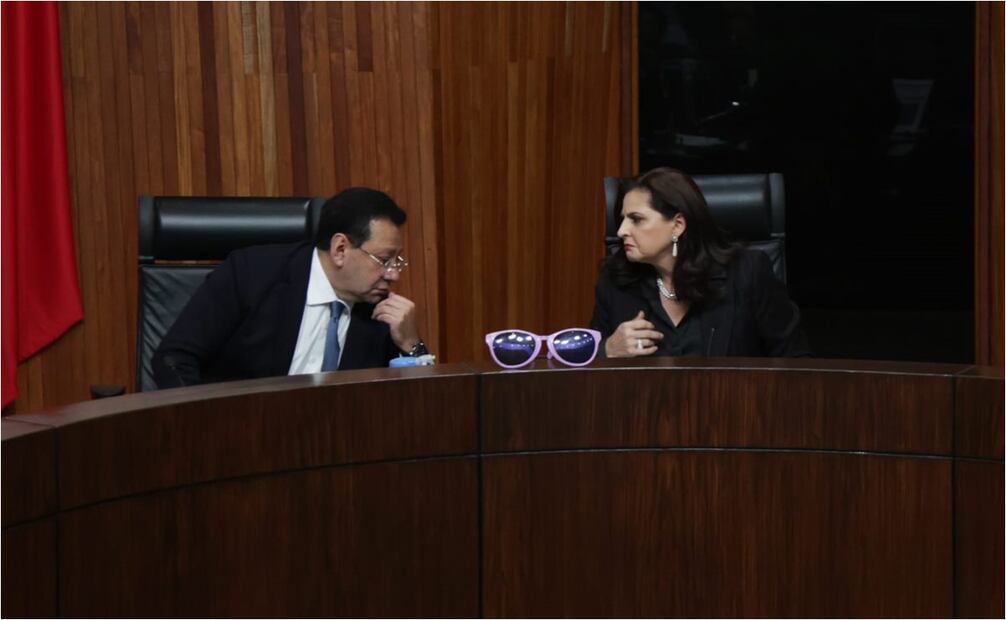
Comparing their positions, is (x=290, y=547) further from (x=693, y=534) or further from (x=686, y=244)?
(x=686, y=244)

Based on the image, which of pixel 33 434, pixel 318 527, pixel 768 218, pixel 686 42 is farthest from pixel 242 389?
pixel 686 42

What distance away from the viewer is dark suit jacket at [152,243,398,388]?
3230 mm

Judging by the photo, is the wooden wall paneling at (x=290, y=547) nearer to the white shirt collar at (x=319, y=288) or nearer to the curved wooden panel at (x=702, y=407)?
the curved wooden panel at (x=702, y=407)

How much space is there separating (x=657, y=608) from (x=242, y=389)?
733 mm

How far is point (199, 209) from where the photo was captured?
3.53 meters

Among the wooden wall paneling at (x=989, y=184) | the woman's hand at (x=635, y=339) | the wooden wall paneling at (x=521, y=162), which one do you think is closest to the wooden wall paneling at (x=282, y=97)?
the wooden wall paneling at (x=521, y=162)

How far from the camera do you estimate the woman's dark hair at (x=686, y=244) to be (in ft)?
10.8

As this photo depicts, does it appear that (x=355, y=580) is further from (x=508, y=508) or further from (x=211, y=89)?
(x=211, y=89)

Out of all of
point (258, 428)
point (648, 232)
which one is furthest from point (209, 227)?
point (258, 428)

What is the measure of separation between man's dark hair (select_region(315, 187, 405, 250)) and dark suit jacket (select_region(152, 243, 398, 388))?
9 centimetres

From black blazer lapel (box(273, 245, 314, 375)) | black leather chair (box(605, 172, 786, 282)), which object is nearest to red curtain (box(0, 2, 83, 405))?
black blazer lapel (box(273, 245, 314, 375))

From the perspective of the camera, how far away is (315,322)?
3293 millimetres

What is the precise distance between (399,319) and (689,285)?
2.09 ft

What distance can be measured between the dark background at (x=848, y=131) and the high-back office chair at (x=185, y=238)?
1893 millimetres
